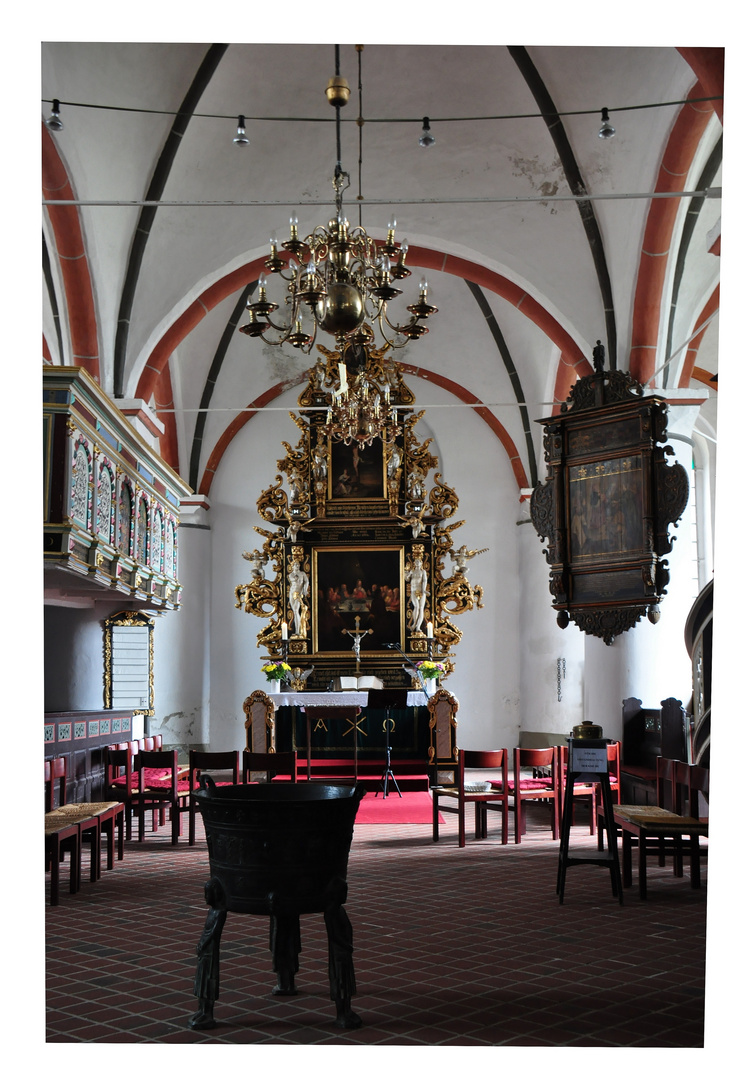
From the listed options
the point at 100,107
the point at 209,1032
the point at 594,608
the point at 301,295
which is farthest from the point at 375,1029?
the point at 100,107

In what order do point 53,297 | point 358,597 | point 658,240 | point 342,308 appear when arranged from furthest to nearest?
point 358,597
point 53,297
point 658,240
point 342,308

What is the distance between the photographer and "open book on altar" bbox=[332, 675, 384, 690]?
14.6m

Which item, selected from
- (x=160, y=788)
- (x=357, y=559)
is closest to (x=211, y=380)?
(x=357, y=559)

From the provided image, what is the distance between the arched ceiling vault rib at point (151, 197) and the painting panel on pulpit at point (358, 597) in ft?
17.7

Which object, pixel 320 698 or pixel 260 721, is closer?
pixel 320 698

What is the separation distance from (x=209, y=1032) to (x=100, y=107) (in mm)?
8089

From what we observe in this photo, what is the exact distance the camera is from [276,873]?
13.2ft

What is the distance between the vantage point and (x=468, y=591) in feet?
52.1

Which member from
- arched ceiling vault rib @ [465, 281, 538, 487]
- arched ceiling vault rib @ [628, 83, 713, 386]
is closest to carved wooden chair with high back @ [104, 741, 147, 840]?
arched ceiling vault rib @ [628, 83, 713, 386]

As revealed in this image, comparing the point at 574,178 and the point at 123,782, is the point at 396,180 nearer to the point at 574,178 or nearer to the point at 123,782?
the point at 574,178

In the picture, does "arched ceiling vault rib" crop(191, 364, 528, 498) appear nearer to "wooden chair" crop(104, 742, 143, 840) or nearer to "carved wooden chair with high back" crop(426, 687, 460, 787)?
"carved wooden chair with high back" crop(426, 687, 460, 787)

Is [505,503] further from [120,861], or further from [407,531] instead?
[120,861]

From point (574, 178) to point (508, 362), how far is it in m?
6.22

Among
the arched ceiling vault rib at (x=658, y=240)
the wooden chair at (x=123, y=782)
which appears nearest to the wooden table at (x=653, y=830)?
the wooden chair at (x=123, y=782)
